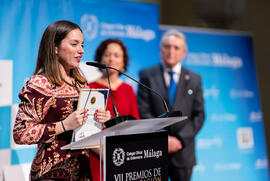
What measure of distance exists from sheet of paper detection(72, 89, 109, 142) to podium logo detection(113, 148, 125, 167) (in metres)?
0.40

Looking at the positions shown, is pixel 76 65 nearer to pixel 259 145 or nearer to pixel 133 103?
pixel 133 103

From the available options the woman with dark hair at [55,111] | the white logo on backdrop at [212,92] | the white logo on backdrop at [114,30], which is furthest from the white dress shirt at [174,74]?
the woman with dark hair at [55,111]

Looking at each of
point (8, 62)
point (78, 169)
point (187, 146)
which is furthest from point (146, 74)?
point (78, 169)

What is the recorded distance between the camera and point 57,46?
1798 mm

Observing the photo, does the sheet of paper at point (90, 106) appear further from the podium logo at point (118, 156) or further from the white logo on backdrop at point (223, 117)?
the white logo on backdrop at point (223, 117)

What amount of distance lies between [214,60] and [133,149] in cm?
294

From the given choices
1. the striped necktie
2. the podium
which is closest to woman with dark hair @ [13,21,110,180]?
the podium

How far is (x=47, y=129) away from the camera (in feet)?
5.18

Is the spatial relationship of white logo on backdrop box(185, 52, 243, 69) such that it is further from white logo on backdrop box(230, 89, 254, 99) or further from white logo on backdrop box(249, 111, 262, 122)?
white logo on backdrop box(249, 111, 262, 122)

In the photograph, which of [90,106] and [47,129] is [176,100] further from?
[47,129]

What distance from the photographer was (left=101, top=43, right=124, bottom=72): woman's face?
2.66 metres

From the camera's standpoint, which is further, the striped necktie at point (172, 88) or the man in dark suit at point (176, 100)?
the striped necktie at point (172, 88)

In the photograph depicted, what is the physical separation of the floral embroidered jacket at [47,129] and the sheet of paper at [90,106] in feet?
0.28

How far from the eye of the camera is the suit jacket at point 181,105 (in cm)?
289
